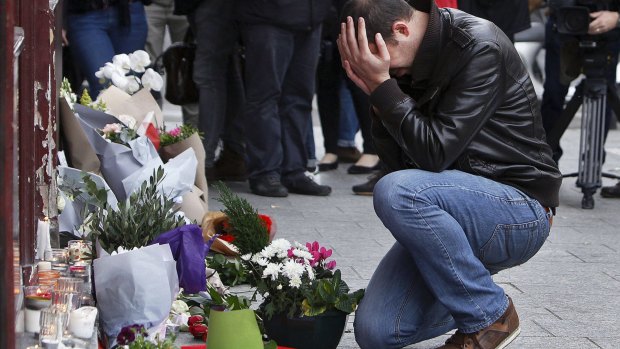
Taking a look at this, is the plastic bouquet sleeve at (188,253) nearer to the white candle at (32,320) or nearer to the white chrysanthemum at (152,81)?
the white candle at (32,320)

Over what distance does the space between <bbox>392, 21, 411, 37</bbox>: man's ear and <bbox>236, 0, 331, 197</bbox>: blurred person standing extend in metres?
3.20

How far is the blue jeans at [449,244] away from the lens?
3.70 m

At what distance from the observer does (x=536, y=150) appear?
387 cm

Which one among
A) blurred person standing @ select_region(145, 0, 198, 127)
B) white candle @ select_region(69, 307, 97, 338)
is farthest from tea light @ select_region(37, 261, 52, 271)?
blurred person standing @ select_region(145, 0, 198, 127)

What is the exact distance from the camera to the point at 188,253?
4285 millimetres

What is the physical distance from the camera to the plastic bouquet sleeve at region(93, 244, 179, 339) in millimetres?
3779

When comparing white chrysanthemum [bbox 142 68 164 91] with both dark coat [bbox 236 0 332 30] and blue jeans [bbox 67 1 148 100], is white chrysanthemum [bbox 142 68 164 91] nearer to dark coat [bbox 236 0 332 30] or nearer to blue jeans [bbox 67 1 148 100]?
blue jeans [bbox 67 1 148 100]

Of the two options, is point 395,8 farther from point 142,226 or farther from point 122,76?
point 122,76

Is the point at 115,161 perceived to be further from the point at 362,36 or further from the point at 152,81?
the point at 362,36

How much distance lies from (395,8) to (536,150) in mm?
636

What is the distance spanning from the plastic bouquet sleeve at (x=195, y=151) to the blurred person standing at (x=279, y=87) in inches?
51.7

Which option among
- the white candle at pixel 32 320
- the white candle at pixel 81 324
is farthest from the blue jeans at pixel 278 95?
the white candle at pixel 32 320

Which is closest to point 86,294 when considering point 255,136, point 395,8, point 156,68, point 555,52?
point 395,8

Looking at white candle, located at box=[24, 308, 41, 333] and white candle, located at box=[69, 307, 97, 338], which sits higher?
white candle, located at box=[24, 308, 41, 333]
